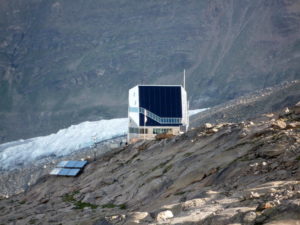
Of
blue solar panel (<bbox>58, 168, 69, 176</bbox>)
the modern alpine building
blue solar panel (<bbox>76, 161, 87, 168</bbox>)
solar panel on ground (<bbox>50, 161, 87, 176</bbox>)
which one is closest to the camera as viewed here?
solar panel on ground (<bbox>50, 161, 87, 176</bbox>)

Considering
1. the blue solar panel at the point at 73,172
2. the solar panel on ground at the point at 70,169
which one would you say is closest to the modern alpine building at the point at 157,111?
the solar panel on ground at the point at 70,169

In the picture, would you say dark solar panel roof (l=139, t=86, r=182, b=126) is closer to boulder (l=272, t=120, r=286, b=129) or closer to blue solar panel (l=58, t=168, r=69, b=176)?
blue solar panel (l=58, t=168, r=69, b=176)

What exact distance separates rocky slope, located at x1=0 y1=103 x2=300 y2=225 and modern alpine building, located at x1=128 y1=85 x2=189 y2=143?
28.5 ft

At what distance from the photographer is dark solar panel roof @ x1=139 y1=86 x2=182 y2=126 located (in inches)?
2201

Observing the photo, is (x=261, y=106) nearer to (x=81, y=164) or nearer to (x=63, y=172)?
(x=81, y=164)

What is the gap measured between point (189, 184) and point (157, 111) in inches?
1120

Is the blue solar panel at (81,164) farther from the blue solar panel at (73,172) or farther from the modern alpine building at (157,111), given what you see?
the modern alpine building at (157,111)

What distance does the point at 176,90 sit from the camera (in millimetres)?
55969

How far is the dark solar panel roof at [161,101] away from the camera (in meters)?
55.9

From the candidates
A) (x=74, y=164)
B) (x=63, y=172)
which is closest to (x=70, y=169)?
(x=63, y=172)

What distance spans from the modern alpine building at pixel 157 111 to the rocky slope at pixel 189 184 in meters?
8.69

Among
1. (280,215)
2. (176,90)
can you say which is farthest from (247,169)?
(176,90)

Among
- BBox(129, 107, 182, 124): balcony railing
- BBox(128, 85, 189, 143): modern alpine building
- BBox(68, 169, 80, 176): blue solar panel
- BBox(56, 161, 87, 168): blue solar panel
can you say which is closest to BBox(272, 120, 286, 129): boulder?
BBox(68, 169, 80, 176): blue solar panel

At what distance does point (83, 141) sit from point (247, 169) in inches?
4448
